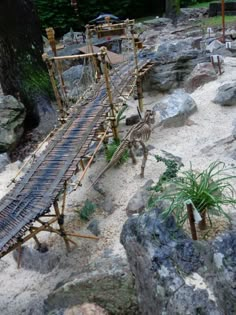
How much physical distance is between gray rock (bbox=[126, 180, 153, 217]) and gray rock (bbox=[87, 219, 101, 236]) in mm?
549

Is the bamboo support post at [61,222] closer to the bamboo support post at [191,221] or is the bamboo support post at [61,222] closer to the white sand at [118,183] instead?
the white sand at [118,183]

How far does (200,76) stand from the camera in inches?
400

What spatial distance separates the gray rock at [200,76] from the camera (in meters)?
10.2

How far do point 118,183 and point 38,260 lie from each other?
80.7 inches

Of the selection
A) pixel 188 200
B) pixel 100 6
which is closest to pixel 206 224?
pixel 188 200

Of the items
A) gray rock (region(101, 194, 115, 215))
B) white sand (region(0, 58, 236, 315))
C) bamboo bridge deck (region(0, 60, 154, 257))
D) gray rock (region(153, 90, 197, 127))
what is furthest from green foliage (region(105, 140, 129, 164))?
gray rock (region(153, 90, 197, 127))

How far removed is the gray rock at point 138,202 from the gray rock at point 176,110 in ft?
9.03

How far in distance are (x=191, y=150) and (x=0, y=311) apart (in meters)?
4.48

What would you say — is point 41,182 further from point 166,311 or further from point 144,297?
point 166,311

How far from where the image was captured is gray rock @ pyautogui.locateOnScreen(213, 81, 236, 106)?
8719 mm

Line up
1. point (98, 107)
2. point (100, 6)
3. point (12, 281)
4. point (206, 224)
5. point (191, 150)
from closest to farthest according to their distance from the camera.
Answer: point (206, 224) → point (12, 281) → point (191, 150) → point (98, 107) → point (100, 6)

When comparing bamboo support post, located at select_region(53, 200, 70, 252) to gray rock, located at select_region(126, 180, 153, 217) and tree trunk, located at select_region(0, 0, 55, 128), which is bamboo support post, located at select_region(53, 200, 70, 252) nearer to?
gray rock, located at select_region(126, 180, 153, 217)

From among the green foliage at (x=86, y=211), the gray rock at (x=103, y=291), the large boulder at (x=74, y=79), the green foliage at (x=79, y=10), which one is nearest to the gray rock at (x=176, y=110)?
the green foliage at (x=86, y=211)

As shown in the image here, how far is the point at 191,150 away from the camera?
7512 millimetres
